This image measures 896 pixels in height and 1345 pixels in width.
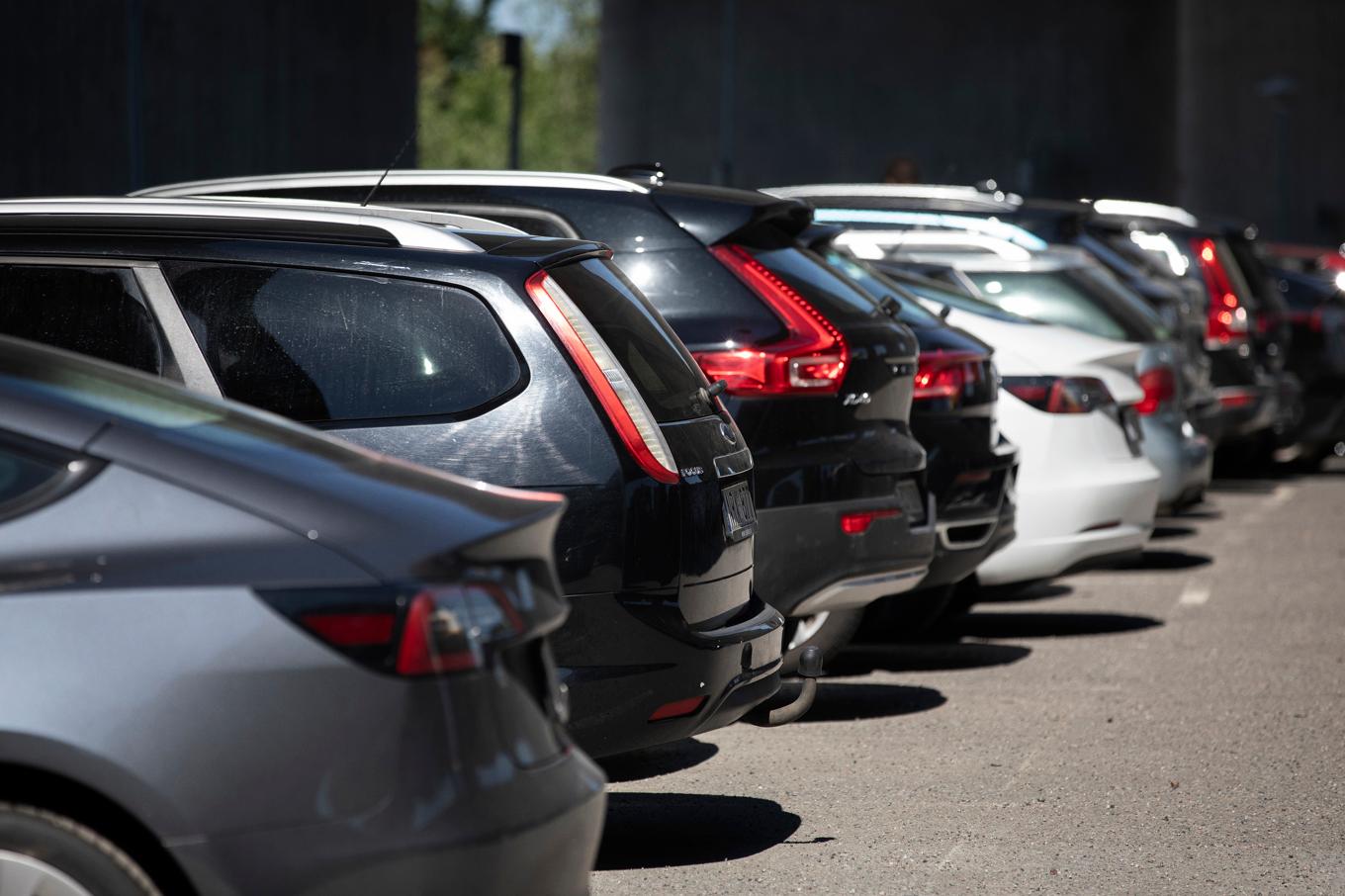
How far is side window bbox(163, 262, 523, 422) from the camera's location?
205 inches

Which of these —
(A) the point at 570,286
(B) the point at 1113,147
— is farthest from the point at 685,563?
(B) the point at 1113,147

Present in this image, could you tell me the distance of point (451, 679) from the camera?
354 centimetres

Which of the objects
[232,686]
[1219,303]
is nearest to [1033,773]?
[232,686]

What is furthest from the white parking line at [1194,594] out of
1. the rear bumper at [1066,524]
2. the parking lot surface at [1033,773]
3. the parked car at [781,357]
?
the parked car at [781,357]

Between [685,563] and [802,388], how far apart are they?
1.89 metres

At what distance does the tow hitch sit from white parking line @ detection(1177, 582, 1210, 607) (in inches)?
212

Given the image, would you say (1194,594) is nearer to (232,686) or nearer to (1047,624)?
(1047,624)

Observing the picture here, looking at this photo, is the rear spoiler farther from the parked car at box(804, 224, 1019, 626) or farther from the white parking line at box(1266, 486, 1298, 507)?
the white parking line at box(1266, 486, 1298, 507)

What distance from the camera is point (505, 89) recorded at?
301 feet

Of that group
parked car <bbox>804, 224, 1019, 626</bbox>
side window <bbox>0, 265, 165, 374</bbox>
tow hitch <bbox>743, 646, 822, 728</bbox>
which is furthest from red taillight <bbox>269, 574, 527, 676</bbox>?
parked car <bbox>804, 224, 1019, 626</bbox>

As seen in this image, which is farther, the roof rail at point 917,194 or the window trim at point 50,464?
the roof rail at point 917,194

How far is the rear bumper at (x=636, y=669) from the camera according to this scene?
5145 mm

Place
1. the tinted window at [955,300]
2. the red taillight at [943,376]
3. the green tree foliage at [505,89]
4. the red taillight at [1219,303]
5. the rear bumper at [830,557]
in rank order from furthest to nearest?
1. the green tree foliage at [505,89]
2. the red taillight at [1219,303]
3. the tinted window at [955,300]
4. the red taillight at [943,376]
5. the rear bumper at [830,557]

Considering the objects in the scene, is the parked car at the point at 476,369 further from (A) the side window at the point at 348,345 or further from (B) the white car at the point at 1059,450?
(B) the white car at the point at 1059,450
